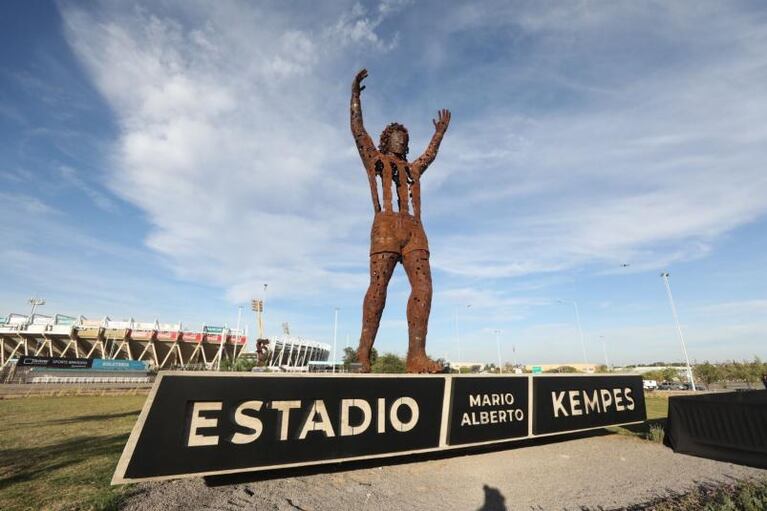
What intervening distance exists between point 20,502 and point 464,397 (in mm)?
5910

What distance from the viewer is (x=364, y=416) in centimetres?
534

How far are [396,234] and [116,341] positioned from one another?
248 feet

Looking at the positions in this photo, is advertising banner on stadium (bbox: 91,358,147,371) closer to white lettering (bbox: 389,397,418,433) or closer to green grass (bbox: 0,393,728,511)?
green grass (bbox: 0,393,728,511)

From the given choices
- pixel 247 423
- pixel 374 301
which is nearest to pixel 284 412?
pixel 247 423

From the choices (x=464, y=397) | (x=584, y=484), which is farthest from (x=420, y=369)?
(x=584, y=484)

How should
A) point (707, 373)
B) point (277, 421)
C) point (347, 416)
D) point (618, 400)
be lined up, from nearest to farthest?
point (277, 421) < point (347, 416) < point (618, 400) < point (707, 373)

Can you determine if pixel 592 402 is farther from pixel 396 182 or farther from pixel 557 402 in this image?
pixel 396 182

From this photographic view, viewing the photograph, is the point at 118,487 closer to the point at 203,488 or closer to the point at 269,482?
the point at 203,488

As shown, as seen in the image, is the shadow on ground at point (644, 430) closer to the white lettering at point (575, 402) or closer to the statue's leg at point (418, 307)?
the white lettering at point (575, 402)

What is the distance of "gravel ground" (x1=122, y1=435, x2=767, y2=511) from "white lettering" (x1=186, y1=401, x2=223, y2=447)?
0.72 m

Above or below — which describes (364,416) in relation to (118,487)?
above

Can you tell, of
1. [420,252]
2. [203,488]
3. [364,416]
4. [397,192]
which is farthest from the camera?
[397,192]

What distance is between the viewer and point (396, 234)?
7703mm

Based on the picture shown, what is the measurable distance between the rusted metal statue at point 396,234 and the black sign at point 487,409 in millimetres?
691
